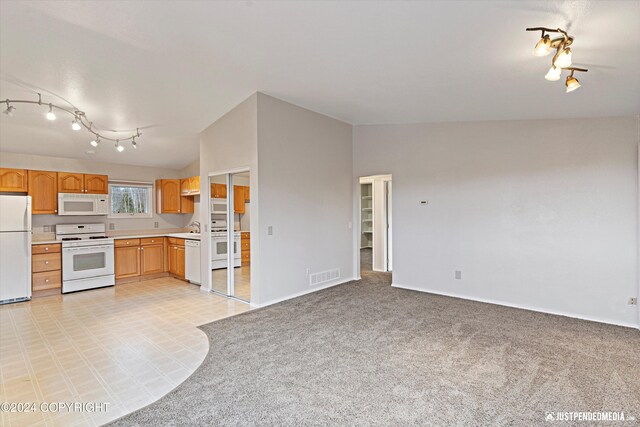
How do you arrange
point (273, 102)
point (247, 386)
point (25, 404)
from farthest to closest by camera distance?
point (273, 102)
point (247, 386)
point (25, 404)

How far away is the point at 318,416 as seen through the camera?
6.82ft

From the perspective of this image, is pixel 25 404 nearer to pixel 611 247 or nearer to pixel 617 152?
pixel 611 247

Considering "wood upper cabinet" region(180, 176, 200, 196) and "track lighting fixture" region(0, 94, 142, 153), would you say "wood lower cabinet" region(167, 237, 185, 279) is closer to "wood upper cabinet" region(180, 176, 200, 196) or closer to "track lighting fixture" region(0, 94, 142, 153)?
"wood upper cabinet" region(180, 176, 200, 196)

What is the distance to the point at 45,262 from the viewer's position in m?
5.10

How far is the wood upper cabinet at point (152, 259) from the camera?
6.20m

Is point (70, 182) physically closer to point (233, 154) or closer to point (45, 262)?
point (45, 262)

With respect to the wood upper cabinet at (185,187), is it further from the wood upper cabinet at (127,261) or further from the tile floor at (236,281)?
the tile floor at (236,281)

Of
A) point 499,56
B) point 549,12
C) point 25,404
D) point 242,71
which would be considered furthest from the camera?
point 242,71

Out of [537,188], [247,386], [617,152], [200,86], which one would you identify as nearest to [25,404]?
[247,386]

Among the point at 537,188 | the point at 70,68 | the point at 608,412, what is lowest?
the point at 608,412

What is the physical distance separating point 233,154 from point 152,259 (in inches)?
123

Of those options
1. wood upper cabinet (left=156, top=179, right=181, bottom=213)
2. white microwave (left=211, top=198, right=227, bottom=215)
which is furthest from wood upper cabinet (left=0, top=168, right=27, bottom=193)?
white microwave (left=211, top=198, right=227, bottom=215)

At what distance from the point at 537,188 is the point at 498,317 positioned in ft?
5.76

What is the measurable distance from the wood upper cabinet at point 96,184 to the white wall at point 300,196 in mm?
3762
